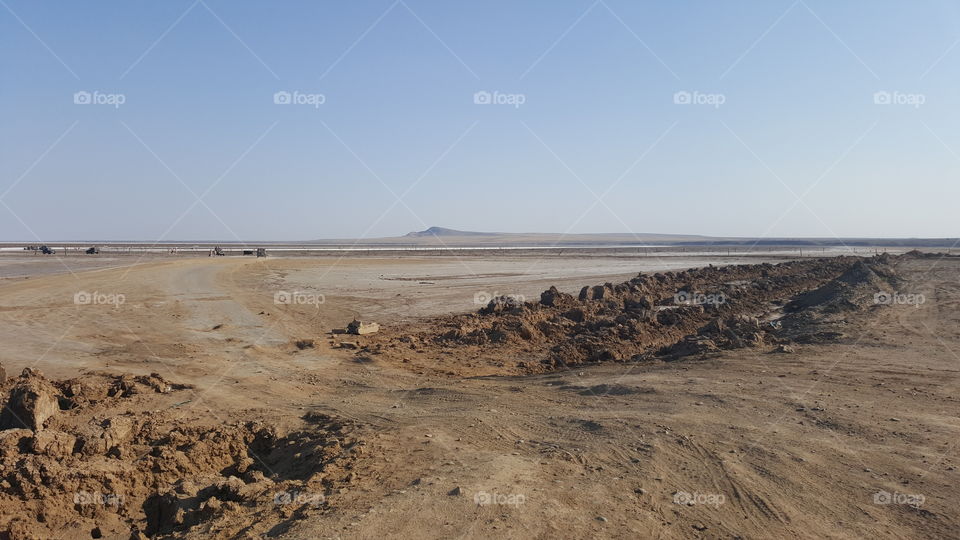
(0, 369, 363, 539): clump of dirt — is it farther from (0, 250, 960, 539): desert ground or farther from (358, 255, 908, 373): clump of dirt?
(358, 255, 908, 373): clump of dirt

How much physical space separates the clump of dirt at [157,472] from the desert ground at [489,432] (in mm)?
25

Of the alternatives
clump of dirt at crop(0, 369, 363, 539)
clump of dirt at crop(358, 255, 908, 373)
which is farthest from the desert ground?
clump of dirt at crop(358, 255, 908, 373)

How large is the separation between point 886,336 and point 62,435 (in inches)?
680

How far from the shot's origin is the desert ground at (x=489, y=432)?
6.02 meters

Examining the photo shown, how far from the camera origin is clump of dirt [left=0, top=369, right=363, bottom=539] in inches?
246

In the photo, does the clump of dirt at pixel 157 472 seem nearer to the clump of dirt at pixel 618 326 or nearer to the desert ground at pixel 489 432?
the desert ground at pixel 489 432

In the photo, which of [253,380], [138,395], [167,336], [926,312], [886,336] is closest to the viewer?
[138,395]

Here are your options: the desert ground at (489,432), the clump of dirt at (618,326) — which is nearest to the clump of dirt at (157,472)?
the desert ground at (489,432)

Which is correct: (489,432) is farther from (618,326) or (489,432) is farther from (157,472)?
(618,326)

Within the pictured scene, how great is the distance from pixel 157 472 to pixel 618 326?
42.1 ft

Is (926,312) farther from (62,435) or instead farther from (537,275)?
(537,275)

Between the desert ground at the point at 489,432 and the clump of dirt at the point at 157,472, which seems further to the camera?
the clump of dirt at the point at 157,472

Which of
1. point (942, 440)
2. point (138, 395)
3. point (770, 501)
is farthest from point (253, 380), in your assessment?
point (942, 440)

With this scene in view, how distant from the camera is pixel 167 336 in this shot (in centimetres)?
1830
